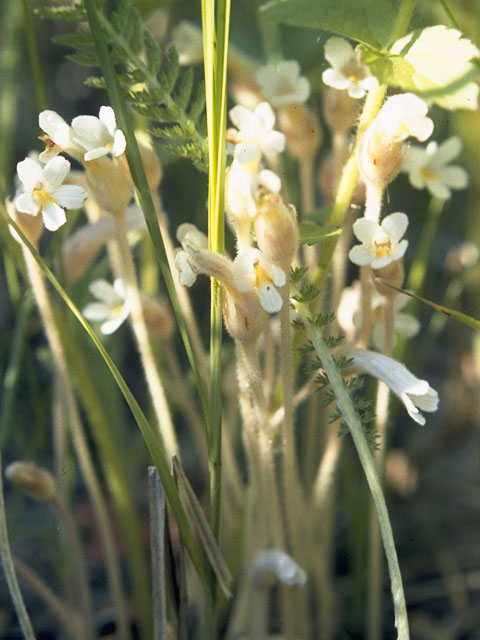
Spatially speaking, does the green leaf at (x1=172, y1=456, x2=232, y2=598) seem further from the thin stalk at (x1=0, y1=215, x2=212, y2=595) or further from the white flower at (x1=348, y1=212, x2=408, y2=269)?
the white flower at (x1=348, y1=212, x2=408, y2=269)

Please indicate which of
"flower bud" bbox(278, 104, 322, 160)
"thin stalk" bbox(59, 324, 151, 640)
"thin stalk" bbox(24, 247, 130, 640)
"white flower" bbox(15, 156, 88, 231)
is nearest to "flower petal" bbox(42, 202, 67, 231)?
"white flower" bbox(15, 156, 88, 231)

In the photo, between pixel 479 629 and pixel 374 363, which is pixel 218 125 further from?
pixel 479 629

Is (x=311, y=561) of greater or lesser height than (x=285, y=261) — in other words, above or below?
below

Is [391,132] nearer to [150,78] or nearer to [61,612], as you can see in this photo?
[150,78]

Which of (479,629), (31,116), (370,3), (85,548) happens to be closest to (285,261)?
(370,3)

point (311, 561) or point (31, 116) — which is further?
A: point (31, 116)

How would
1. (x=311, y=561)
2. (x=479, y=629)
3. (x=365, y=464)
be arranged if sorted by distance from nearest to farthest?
1. (x=365, y=464)
2. (x=311, y=561)
3. (x=479, y=629)
